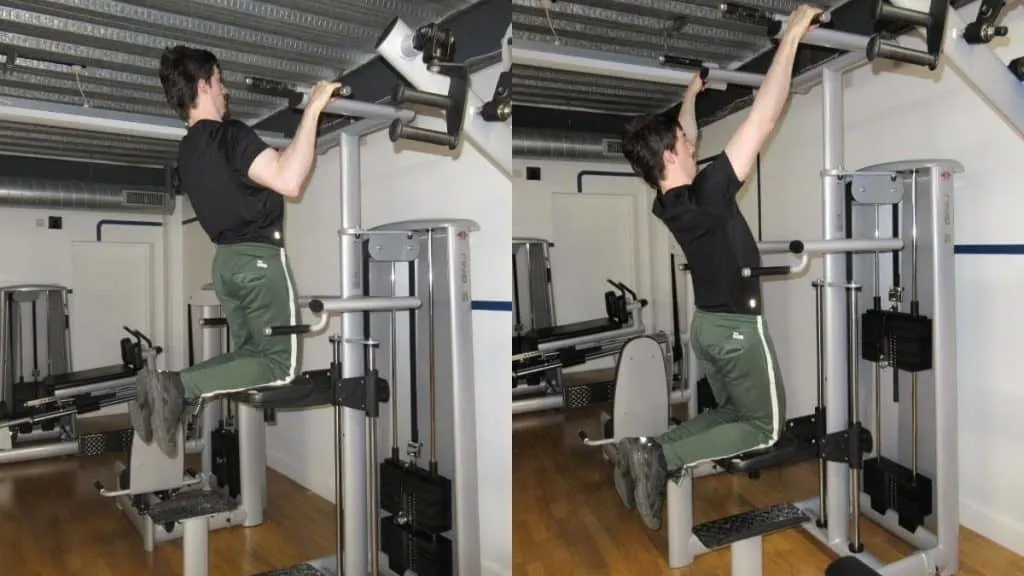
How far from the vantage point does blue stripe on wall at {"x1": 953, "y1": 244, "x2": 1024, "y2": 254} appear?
10.2 ft

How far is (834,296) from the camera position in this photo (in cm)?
302

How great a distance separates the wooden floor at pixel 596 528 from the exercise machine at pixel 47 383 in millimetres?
3446

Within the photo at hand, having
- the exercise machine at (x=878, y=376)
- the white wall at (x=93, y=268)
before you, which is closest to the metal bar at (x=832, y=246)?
→ the exercise machine at (x=878, y=376)

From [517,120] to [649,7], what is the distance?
0.81m

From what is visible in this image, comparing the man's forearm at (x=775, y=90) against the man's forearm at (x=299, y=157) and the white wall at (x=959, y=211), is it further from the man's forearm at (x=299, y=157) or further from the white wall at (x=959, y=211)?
the man's forearm at (x=299, y=157)

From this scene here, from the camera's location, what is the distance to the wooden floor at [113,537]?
3662 mm

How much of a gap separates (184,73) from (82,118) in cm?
50

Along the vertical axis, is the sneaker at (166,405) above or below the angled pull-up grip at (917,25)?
below

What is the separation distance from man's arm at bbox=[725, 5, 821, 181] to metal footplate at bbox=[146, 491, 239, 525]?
2641mm

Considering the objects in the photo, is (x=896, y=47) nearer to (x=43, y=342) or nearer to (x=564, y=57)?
(x=564, y=57)

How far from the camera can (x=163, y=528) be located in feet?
12.8

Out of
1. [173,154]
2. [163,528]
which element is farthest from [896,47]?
[173,154]

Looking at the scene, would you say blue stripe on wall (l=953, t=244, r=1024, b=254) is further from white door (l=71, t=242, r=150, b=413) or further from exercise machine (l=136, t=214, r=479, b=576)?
white door (l=71, t=242, r=150, b=413)

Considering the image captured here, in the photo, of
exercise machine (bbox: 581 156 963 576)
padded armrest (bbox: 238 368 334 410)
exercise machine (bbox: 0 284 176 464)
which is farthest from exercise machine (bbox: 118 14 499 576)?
exercise machine (bbox: 0 284 176 464)
